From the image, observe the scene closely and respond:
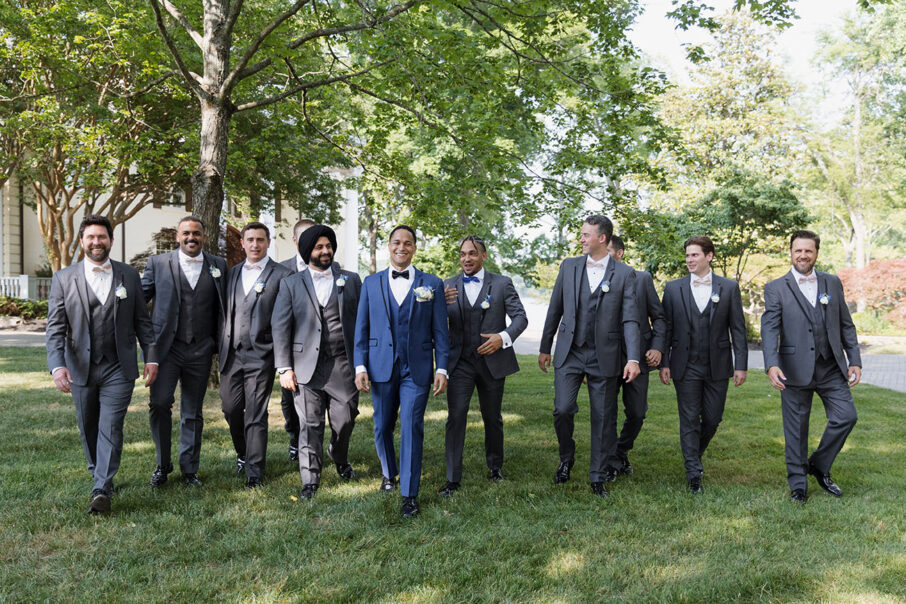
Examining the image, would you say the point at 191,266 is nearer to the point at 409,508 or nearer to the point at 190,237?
the point at 190,237

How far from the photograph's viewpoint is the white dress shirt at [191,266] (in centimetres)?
573

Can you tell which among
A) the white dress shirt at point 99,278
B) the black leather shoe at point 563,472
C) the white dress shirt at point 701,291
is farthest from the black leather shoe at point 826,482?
the white dress shirt at point 99,278

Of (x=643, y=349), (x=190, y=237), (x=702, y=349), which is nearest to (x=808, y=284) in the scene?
(x=702, y=349)

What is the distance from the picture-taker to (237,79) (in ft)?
29.1

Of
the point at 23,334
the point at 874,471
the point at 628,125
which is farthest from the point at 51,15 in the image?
the point at 874,471

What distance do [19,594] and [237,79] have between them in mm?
7177

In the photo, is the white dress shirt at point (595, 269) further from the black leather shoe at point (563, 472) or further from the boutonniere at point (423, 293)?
the black leather shoe at point (563, 472)

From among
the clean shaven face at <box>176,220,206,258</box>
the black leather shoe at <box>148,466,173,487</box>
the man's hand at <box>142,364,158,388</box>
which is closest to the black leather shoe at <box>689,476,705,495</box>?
the black leather shoe at <box>148,466,173,487</box>

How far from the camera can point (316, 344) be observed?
553cm

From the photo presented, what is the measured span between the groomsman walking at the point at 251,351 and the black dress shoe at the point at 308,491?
1.54 feet

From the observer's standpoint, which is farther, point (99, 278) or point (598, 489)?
point (598, 489)

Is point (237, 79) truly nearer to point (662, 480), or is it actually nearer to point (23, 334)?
point (662, 480)

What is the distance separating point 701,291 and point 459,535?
330 cm

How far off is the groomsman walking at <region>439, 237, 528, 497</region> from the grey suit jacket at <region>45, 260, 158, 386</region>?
8.83ft
